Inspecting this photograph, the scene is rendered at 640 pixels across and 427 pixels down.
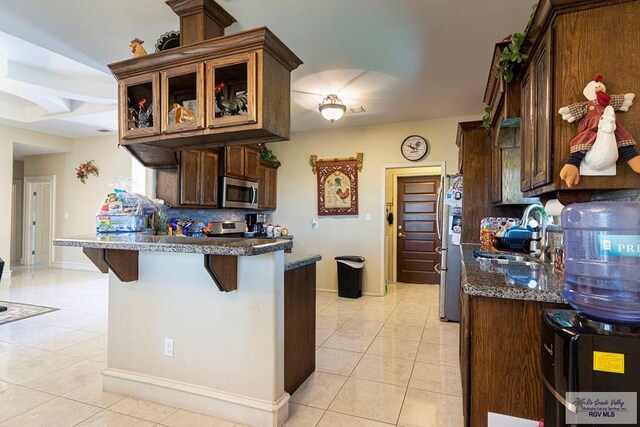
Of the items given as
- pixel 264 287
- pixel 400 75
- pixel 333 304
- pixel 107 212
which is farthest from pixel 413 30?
pixel 333 304

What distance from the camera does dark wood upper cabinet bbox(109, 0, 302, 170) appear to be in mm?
1934

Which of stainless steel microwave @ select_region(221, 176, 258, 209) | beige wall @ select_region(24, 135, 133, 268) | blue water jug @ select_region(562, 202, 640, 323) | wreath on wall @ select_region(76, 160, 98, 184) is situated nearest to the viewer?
blue water jug @ select_region(562, 202, 640, 323)

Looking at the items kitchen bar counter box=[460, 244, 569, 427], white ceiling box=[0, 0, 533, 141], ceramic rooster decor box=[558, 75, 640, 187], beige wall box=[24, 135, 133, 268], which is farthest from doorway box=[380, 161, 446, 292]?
beige wall box=[24, 135, 133, 268]

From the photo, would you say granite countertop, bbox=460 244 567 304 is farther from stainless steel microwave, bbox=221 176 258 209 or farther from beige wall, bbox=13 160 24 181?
beige wall, bbox=13 160 24 181

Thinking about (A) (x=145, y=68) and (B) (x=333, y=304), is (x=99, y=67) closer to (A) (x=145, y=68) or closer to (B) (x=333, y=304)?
(A) (x=145, y=68)

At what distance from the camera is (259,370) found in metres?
1.99

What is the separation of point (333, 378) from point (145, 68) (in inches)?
97.0

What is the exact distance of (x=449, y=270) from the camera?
399 cm

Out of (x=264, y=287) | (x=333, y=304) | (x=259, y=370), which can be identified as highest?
(x=264, y=287)

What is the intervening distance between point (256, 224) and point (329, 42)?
3.37 meters

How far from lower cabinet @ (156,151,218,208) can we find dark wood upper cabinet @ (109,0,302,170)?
4.85ft

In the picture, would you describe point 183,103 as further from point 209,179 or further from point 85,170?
point 85,170

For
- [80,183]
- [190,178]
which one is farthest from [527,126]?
[80,183]

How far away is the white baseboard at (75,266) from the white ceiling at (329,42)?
358 cm
